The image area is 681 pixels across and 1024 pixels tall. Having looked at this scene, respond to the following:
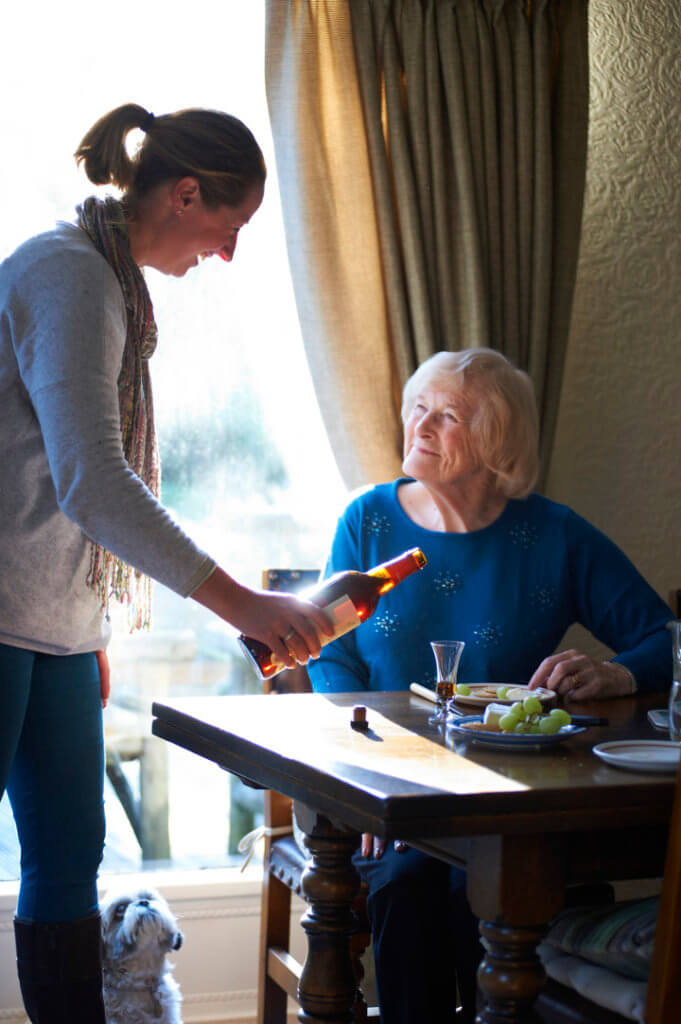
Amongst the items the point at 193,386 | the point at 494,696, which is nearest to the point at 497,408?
the point at 494,696

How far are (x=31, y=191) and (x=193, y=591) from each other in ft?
4.82

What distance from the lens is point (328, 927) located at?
1348 millimetres

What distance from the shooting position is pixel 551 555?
2012 millimetres

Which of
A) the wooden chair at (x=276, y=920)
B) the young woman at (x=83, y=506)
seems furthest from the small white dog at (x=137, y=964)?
the young woman at (x=83, y=506)

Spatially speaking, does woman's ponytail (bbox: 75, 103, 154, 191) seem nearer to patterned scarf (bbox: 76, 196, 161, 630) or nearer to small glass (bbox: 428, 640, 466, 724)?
patterned scarf (bbox: 76, 196, 161, 630)

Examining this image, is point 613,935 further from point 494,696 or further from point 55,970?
point 55,970

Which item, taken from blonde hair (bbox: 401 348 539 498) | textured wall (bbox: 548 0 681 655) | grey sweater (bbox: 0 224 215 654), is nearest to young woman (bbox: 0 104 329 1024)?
grey sweater (bbox: 0 224 215 654)

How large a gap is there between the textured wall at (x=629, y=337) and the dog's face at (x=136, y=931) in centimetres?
154

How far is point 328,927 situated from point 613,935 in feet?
1.20

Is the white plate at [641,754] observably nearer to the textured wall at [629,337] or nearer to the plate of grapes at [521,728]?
the plate of grapes at [521,728]

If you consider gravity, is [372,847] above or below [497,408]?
below

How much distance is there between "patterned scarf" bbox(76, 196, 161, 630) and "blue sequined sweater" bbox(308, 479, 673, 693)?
447 mm

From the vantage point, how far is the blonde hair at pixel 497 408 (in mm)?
2086

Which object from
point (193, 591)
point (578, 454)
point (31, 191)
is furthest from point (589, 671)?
point (31, 191)
